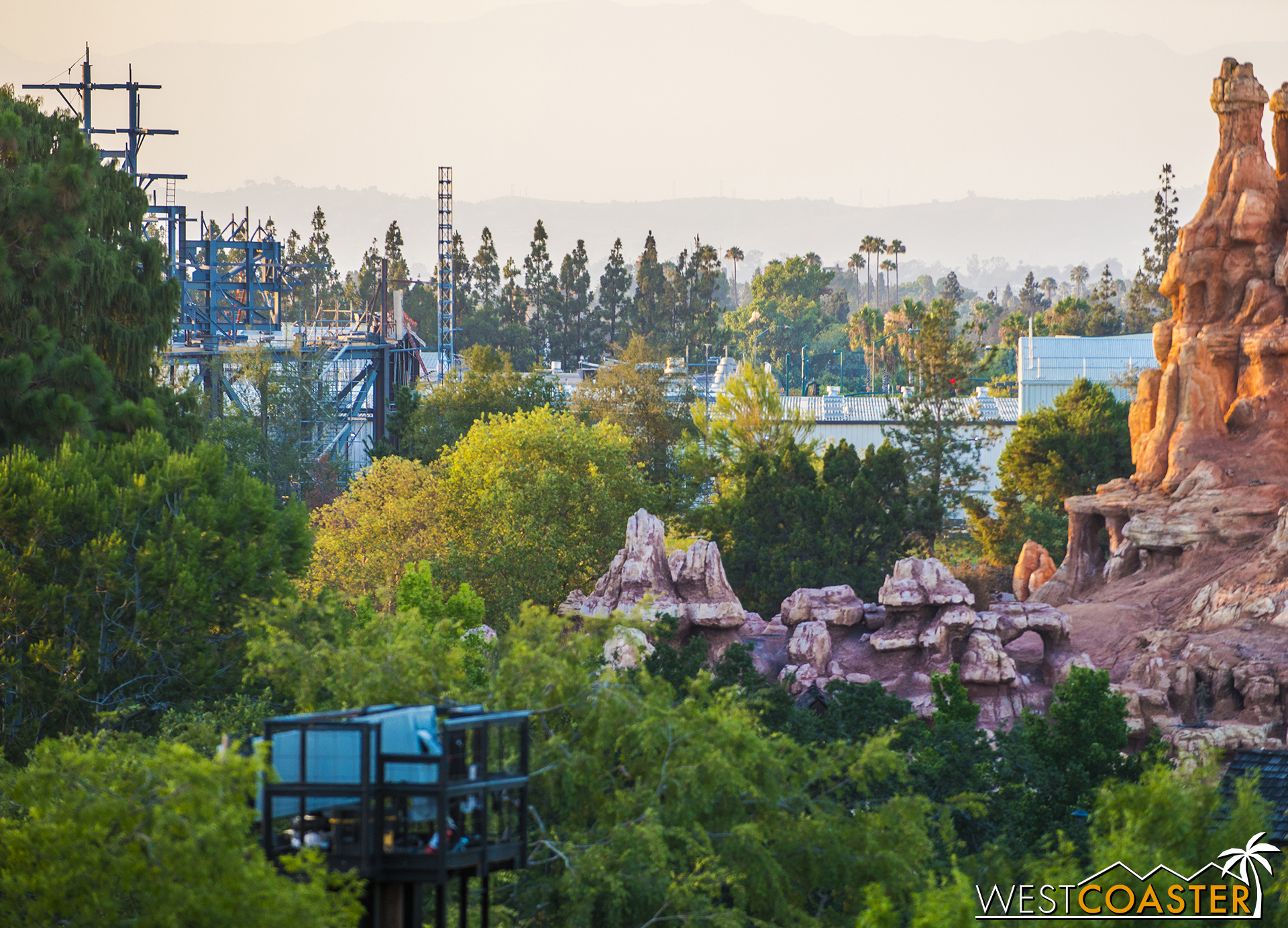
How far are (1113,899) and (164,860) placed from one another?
942 centimetres

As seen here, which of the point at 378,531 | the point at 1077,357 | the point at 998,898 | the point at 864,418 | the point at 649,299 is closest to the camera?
the point at 998,898

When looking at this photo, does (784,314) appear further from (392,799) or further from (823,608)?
(392,799)

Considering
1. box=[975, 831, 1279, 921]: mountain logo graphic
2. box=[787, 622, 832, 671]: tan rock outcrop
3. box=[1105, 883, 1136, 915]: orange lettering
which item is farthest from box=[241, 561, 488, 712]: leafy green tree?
box=[787, 622, 832, 671]: tan rock outcrop

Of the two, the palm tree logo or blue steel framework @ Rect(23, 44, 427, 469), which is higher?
blue steel framework @ Rect(23, 44, 427, 469)

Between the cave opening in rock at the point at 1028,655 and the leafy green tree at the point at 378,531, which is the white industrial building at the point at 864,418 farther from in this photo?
the cave opening in rock at the point at 1028,655

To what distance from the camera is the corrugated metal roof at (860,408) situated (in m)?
80.4

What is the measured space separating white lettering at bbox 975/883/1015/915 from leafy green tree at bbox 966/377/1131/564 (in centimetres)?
3863

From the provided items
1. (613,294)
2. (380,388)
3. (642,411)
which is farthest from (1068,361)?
(613,294)

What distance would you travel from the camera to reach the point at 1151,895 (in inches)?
554

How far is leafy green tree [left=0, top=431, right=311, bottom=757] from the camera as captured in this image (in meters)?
23.3

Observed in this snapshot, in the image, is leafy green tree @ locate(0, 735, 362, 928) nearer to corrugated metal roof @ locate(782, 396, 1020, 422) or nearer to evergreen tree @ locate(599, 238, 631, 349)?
corrugated metal roof @ locate(782, 396, 1020, 422)

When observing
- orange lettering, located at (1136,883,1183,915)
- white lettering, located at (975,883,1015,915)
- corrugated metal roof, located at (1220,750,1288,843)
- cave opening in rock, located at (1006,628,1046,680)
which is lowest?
cave opening in rock, located at (1006,628,1046,680)

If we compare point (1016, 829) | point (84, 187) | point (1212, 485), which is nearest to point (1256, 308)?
point (1212, 485)

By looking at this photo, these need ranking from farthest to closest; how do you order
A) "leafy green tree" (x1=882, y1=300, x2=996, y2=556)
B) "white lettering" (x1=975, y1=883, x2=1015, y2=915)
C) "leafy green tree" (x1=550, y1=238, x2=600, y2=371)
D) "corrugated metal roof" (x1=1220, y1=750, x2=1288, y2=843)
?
Answer: "leafy green tree" (x1=550, y1=238, x2=600, y2=371)
"leafy green tree" (x1=882, y1=300, x2=996, y2=556)
"corrugated metal roof" (x1=1220, y1=750, x2=1288, y2=843)
"white lettering" (x1=975, y1=883, x2=1015, y2=915)
